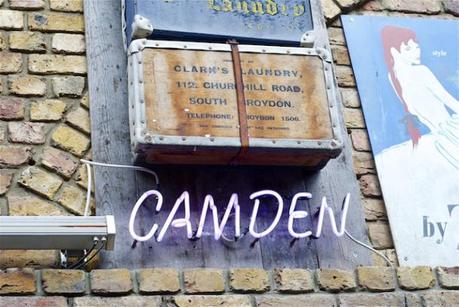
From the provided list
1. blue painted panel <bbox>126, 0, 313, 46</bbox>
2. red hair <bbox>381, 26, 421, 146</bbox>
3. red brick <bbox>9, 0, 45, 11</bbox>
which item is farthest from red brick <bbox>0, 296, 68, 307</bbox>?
red hair <bbox>381, 26, 421, 146</bbox>

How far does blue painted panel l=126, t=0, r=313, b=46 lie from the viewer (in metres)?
3.59

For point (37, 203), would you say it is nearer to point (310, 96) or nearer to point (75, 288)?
point (75, 288)

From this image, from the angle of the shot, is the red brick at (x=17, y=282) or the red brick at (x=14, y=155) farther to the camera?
the red brick at (x=14, y=155)

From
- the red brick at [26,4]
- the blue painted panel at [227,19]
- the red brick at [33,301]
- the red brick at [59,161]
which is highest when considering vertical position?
the red brick at [26,4]

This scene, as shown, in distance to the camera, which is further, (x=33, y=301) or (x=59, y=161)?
(x=59, y=161)

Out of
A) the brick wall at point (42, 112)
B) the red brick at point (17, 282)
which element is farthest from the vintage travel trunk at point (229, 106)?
the red brick at point (17, 282)

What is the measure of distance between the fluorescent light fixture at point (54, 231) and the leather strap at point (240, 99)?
52 cm

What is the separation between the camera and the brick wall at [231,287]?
3.11 metres

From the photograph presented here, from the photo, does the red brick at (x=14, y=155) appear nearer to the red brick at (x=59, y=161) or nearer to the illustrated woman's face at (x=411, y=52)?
the red brick at (x=59, y=161)

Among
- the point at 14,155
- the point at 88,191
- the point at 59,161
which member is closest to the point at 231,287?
the point at 88,191

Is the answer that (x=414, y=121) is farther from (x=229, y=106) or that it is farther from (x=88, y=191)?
(x=88, y=191)

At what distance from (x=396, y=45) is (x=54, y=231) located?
165 cm

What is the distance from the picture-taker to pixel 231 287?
3.27 metres

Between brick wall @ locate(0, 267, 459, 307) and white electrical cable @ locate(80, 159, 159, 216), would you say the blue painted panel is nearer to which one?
white electrical cable @ locate(80, 159, 159, 216)
